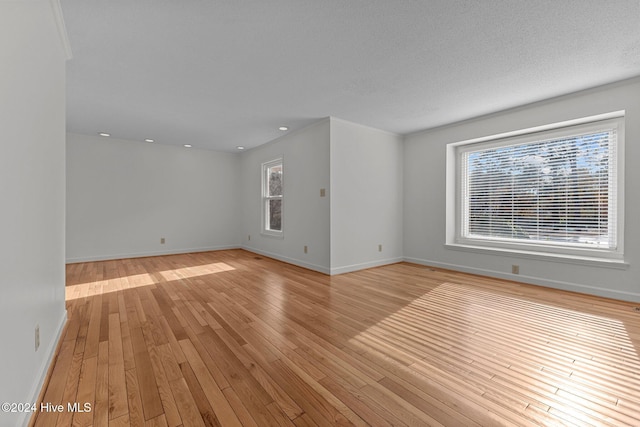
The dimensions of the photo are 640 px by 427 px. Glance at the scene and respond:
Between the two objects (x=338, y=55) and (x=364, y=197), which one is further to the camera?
(x=364, y=197)

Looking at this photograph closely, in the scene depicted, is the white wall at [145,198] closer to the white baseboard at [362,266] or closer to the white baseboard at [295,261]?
the white baseboard at [295,261]

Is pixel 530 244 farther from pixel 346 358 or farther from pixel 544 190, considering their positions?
pixel 346 358

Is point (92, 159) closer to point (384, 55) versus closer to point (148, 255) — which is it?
point (148, 255)

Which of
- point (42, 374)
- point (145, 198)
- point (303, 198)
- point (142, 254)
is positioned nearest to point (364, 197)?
point (303, 198)

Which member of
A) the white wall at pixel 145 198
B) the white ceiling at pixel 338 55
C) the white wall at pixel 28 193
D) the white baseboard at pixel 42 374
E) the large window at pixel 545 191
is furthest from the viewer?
the white wall at pixel 145 198

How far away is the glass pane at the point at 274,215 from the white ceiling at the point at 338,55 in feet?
7.19

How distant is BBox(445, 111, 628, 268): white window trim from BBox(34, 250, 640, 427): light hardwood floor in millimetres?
511

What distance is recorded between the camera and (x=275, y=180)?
5910 millimetres

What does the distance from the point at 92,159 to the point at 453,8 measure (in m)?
6.10

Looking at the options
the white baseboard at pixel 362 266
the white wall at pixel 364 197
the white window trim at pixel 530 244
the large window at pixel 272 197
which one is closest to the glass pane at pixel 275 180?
the large window at pixel 272 197

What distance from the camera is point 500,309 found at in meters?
2.75

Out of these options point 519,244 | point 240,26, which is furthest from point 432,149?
point 240,26

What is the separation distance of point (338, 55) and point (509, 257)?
3483mm

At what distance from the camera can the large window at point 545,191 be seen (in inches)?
128
